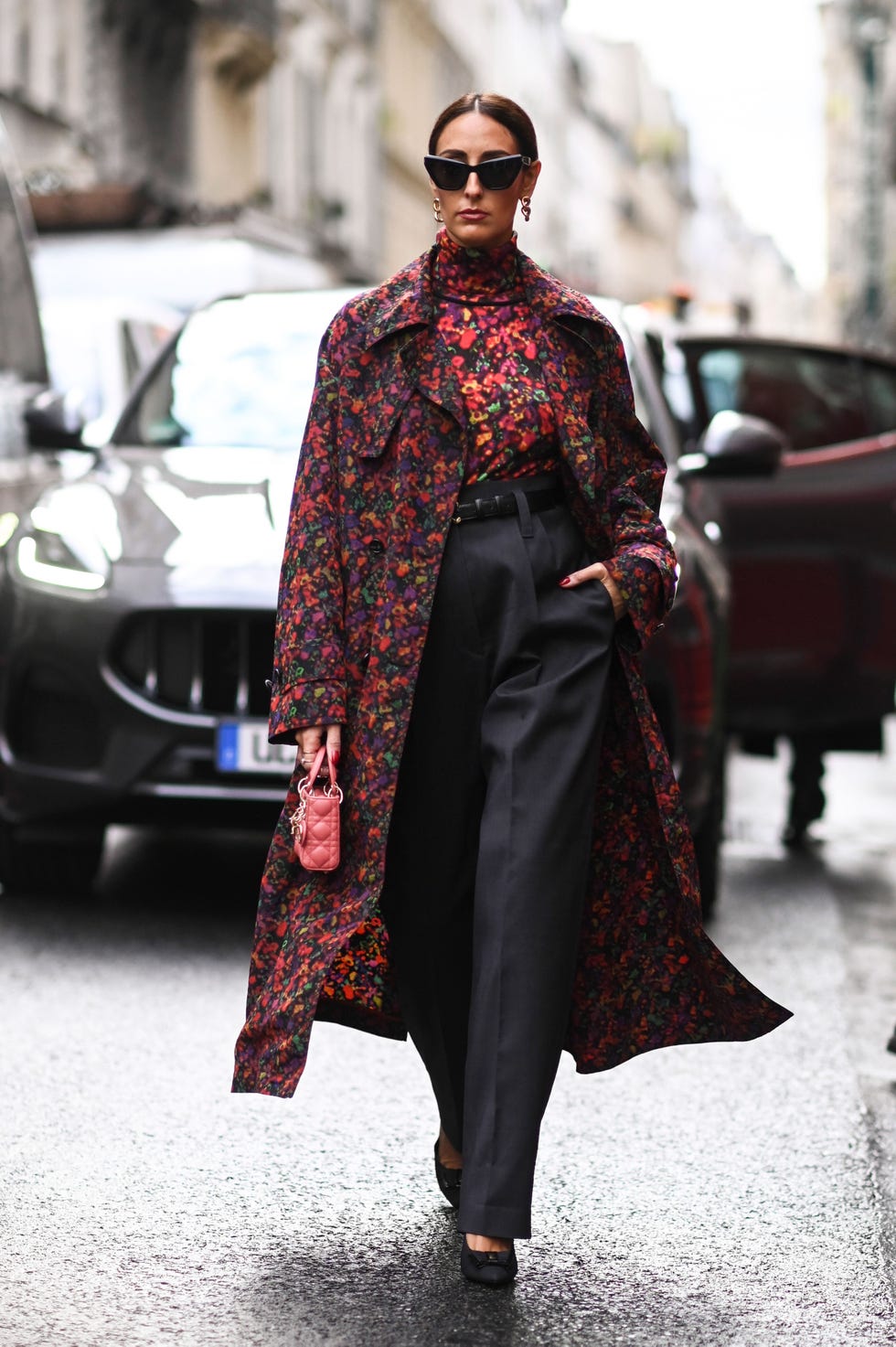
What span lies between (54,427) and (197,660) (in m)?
1.33

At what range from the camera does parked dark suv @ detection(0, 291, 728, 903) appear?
629 cm

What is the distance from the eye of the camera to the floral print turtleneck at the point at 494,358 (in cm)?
374

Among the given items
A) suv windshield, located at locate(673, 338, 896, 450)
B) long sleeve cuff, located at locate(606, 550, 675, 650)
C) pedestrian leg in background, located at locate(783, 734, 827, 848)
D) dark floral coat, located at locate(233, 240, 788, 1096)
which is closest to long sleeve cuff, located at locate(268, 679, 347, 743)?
dark floral coat, located at locate(233, 240, 788, 1096)

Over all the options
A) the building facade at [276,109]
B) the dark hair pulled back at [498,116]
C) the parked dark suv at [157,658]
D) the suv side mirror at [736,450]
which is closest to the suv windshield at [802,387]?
the suv side mirror at [736,450]

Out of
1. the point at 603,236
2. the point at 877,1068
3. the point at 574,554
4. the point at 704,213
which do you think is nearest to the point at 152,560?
the point at 877,1068

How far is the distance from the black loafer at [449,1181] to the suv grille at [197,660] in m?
2.39

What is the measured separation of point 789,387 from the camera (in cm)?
927

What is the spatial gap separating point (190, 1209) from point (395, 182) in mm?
47893

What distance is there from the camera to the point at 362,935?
390cm

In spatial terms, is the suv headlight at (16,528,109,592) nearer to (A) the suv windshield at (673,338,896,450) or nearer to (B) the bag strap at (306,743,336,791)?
(B) the bag strap at (306,743,336,791)

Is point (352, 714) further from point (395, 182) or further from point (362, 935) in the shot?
point (395, 182)

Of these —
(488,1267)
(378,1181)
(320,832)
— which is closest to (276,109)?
(378,1181)

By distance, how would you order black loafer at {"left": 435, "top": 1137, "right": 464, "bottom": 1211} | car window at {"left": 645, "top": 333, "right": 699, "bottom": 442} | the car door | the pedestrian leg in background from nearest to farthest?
black loafer at {"left": 435, "top": 1137, "right": 464, "bottom": 1211}, the car door, the pedestrian leg in background, car window at {"left": 645, "top": 333, "right": 699, "bottom": 442}

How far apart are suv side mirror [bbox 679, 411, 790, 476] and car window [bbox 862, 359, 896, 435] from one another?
5.93 ft
